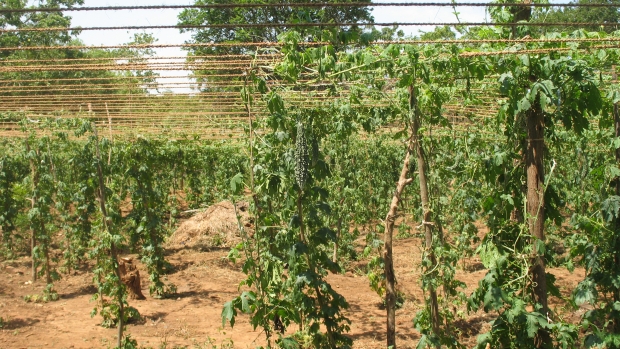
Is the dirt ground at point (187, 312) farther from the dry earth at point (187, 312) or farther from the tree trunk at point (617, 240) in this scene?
the tree trunk at point (617, 240)

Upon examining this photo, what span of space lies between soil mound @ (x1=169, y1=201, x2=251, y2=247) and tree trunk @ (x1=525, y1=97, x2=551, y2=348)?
8.83m

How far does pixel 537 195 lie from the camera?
4.10 metres

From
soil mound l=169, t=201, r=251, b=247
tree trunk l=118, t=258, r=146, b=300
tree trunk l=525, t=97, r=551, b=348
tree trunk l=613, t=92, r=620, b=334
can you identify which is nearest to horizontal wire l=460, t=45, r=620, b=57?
tree trunk l=525, t=97, r=551, b=348

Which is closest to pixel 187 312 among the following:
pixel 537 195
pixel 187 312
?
pixel 187 312

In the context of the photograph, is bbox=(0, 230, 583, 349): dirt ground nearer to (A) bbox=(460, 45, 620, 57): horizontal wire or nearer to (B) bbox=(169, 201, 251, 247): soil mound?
(B) bbox=(169, 201, 251, 247): soil mound

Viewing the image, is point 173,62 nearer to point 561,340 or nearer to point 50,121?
point 561,340

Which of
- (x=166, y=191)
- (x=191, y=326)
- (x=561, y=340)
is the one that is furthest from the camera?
(x=166, y=191)

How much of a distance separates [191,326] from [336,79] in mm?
4371

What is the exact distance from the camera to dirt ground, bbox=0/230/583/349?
6672 mm

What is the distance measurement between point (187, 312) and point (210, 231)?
4.83 metres

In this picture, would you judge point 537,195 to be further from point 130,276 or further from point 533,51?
point 130,276

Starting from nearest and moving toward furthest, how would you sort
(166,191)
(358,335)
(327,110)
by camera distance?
(327,110), (358,335), (166,191)

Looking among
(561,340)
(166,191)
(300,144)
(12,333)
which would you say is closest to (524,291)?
(561,340)

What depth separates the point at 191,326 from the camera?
287 inches
